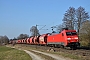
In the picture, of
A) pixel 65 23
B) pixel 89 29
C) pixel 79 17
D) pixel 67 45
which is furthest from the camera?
pixel 65 23

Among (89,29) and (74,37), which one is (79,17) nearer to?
(89,29)

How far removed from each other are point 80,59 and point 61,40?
742 inches


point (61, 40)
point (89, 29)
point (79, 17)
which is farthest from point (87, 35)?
point (79, 17)

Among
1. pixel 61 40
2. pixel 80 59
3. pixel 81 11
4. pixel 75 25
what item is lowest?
pixel 80 59

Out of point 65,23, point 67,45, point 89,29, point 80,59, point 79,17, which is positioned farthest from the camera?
point 65,23

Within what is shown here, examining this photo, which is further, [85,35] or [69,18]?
[69,18]

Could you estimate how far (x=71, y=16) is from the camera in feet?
224

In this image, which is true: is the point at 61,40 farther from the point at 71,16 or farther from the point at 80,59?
the point at 71,16

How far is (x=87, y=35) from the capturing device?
1887 inches

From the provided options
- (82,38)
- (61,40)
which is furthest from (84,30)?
(61,40)

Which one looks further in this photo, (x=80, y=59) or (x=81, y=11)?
(x=81, y=11)

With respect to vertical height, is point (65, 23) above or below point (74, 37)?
above

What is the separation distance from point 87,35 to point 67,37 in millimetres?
14850

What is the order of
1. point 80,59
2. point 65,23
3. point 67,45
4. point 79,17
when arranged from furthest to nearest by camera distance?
point 65,23 → point 79,17 → point 67,45 → point 80,59
